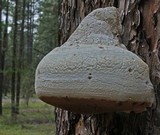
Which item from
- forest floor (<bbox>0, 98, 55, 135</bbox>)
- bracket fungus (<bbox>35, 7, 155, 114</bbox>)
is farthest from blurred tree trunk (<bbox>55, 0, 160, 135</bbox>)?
forest floor (<bbox>0, 98, 55, 135</bbox>)

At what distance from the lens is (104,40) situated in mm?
1252

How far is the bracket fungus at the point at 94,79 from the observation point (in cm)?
110

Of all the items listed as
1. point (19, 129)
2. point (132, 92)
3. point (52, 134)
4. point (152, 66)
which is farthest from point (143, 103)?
point (19, 129)

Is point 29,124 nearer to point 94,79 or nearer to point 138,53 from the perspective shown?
point 138,53

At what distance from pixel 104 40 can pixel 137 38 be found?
25cm

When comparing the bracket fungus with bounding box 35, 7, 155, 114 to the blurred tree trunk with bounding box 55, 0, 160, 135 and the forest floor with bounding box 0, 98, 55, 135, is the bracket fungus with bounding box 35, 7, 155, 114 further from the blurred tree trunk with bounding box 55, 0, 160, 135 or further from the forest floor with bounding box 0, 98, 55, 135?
the forest floor with bounding box 0, 98, 55, 135

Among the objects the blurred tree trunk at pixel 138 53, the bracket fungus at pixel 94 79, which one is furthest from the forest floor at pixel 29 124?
the bracket fungus at pixel 94 79

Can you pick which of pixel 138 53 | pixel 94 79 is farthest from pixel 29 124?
pixel 94 79

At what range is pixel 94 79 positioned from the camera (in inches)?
43.7

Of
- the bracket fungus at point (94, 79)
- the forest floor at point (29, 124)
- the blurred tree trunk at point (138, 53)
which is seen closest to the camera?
the bracket fungus at point (94, 79)

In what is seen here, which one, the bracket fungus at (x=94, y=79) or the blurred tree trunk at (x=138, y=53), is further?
the blurred tree trunk at (x=138, y=53)

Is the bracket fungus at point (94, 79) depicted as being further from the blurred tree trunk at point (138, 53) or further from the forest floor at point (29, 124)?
the forest floor at point (29, 124)

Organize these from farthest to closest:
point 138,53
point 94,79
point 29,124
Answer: point 29,124 → point 138,53 → point 94,79

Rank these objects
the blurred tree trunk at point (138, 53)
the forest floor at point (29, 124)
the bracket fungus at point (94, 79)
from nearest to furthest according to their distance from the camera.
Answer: the bracket fungus at point (94, 79) < the blurred tree trunk at point (138, 53) < the forest floor at point (29, 124)
